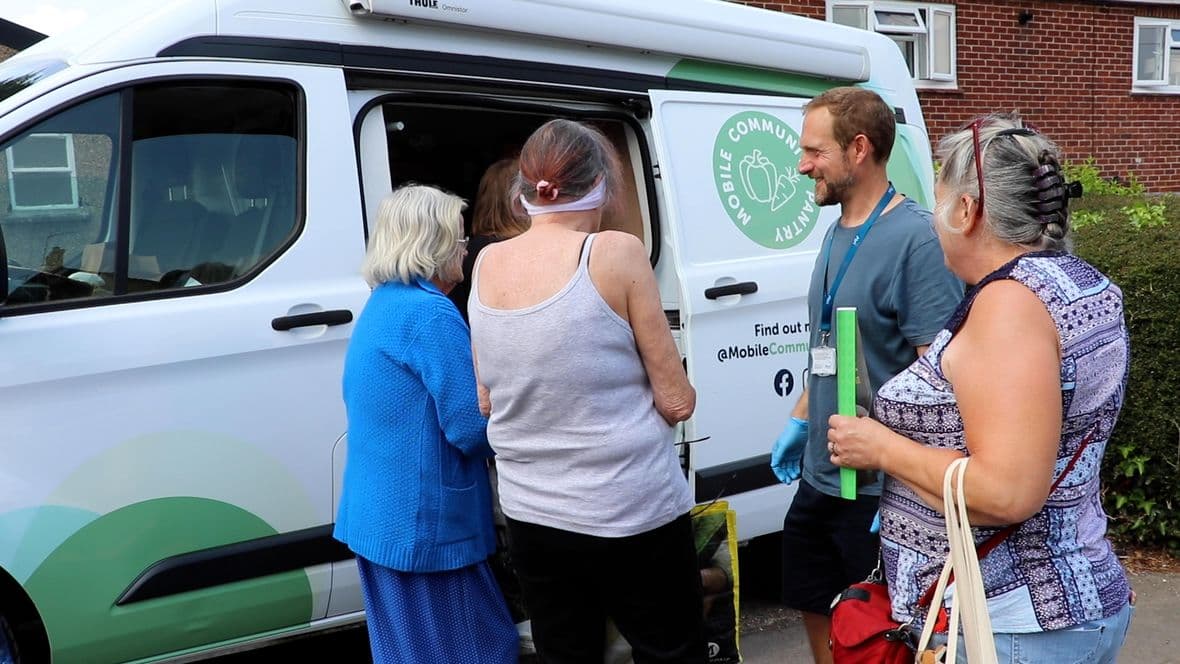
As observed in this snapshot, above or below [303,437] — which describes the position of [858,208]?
above

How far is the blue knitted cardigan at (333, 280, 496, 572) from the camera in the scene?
2.60 metres

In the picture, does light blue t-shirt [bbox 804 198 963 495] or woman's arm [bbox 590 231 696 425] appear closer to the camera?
woman's arm [bbox 590 231 696 425]

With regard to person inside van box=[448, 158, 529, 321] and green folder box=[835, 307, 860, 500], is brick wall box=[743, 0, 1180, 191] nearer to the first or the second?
person inside van box=[448, 158, 529, 321]

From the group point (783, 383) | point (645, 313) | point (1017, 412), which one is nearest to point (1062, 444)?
point (1017, 412)

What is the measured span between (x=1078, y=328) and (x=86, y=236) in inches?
95.3

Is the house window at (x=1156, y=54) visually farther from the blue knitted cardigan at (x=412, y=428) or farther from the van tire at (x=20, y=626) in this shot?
the van tire at (x=20, y=626)

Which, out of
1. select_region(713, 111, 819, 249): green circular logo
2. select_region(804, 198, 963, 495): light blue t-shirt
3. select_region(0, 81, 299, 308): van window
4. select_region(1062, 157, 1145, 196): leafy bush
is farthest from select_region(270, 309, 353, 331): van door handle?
select_region(1062, 157, 1145, 196): leafy bush

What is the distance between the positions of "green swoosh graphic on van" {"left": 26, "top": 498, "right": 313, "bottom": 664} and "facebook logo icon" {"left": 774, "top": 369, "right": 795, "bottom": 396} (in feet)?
5.92

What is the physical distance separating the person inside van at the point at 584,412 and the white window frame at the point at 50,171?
4.06ft

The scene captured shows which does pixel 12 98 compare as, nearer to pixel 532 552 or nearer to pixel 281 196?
pixel 281 196

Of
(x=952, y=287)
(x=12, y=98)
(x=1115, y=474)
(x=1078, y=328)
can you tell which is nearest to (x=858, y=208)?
(x=952, y=287)

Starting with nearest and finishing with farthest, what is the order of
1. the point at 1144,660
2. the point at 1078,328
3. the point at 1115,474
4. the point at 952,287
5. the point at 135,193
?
the point at 1078,328, the point at 952,287, the point at 135,193, the point at 1144,660, the point at 1115,474

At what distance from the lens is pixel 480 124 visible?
4.39 metres

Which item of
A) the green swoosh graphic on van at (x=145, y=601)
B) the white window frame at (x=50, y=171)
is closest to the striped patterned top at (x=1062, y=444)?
the green swoosh graphic on van at (x=145, y=601)
